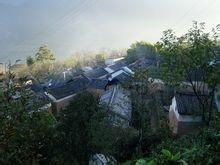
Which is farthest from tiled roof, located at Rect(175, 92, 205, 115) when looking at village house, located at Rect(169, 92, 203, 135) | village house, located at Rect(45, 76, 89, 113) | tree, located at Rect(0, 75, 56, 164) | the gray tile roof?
tree, located at Rect(0, 75, 56, 164)

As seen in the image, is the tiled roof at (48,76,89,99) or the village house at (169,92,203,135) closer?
the village house at (169,92,203,135)

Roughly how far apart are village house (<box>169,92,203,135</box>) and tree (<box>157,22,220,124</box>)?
463cm

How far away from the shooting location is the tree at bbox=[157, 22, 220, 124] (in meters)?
18.8

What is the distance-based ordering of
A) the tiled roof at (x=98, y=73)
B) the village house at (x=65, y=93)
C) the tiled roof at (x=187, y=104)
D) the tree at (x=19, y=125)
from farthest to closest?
the tiled roof at (x=98, y=73), the village house at (x=65, y=93), the tiled roof at (x=187, y=104), the tree at (x=19, y=125)

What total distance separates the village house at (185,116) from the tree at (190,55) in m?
4.63

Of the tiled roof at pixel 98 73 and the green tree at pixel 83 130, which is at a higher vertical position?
the green tree at pixel 83 130

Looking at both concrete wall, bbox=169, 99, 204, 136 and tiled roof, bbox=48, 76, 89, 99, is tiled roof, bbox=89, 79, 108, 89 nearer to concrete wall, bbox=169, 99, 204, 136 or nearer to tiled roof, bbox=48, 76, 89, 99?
tiled roof, bbox=48, 76, 89, 99

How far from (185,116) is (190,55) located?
21.1 ft

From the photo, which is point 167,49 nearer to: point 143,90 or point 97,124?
point 143,90

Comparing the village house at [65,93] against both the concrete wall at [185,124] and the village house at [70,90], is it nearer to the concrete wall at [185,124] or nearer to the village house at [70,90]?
the village house at [70,90]

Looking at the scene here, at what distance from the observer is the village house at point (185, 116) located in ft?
79.2

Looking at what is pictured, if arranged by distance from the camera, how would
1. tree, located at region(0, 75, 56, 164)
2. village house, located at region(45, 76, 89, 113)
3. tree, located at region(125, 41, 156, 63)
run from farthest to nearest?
tree, located at region(125, 41, 156, 63), village house, located at region(45, 76, 89, 113), tree, located at region(0, 75, 56, 164)

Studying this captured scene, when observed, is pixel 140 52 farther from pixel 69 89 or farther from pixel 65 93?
pixel 65 93

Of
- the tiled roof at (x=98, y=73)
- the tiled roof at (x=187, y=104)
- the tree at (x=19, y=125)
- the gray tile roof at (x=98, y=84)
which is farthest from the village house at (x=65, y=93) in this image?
the tree at (x=19, y=125)
